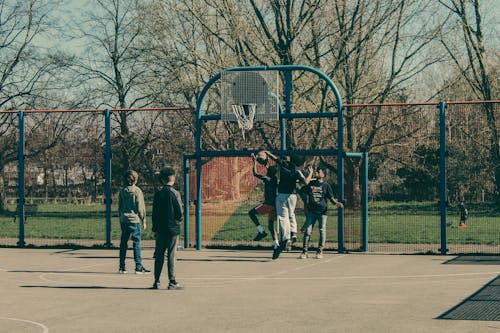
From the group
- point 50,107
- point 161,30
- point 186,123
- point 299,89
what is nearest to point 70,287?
point 186,123

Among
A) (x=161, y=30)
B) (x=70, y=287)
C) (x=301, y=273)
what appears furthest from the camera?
(x=161, y=30)

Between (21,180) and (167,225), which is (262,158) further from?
(21,180)

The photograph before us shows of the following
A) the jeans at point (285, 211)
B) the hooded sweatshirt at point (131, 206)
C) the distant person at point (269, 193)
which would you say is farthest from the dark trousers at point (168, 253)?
the distant person at point (269, 193)

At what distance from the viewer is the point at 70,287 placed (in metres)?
13.7

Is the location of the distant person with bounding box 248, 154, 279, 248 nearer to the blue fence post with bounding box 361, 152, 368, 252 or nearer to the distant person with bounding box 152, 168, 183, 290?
the blue fence post with bounding box 361, 152, 368, 252

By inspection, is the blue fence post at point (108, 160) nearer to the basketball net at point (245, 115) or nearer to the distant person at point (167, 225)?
the basketball net at point (245, 115)

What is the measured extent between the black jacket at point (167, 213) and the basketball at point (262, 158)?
198 inches

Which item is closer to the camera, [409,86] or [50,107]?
[409,86]

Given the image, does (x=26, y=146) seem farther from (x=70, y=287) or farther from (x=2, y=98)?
(x=2, y=98)

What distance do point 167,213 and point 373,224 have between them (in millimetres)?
9669

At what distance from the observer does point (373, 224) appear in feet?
71.8

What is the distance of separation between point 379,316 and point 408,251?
8568 millimetres

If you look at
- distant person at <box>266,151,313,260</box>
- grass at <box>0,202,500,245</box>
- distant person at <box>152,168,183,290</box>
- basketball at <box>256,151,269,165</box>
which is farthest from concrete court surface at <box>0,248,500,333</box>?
grass at <box>0,202,500,245</box>

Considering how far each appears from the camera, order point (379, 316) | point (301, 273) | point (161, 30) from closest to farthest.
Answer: point (379, 316), point (301, 273), point (161, 30)
